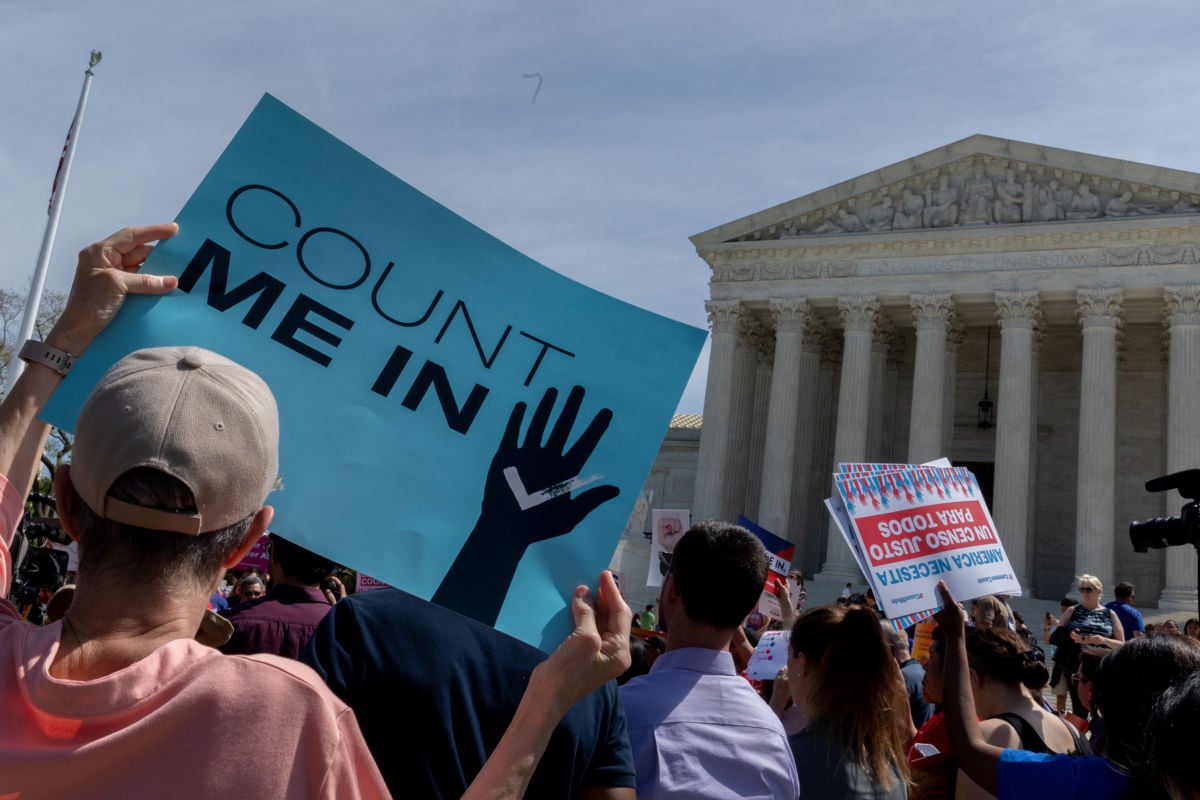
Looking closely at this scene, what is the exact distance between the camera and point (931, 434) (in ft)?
114

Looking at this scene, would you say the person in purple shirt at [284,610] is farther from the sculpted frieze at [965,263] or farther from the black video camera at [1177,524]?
the sculpted frieze at [965,263]

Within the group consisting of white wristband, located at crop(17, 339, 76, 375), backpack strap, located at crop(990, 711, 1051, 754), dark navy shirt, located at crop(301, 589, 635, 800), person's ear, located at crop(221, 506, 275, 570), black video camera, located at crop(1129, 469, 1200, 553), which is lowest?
backpack strap, located at crop(990, 711, 1051, 754)

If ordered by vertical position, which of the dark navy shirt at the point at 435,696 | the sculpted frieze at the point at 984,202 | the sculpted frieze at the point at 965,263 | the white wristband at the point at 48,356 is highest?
the sculpted frieze at the point at 984,202

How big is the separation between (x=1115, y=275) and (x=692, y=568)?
111 feet

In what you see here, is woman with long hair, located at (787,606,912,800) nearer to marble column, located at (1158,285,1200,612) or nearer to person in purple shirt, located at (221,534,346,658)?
person in purple shirt, located at (221,534,346,658)

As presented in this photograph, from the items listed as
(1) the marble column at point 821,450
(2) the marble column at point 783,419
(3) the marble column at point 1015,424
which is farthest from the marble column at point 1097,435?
(2) the marble column at point 783,419

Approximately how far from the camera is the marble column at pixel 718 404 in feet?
122

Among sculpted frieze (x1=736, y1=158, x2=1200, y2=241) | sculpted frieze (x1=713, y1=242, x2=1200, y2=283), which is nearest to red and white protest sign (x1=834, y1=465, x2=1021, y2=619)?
sculpted frieze (x1=713, y1=242, x2=1200, y2=283)

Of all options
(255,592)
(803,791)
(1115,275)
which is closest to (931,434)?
(1115,275)

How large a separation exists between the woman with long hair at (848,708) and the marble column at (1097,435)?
101 ft

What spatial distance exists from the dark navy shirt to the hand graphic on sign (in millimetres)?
85

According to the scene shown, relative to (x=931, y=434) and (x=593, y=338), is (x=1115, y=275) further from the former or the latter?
(x=593, y=338)

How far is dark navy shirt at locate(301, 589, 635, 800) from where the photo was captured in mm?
2320

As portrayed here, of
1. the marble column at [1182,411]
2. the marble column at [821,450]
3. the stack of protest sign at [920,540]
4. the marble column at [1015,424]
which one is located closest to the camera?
the stack of protest sign at [920,540]
